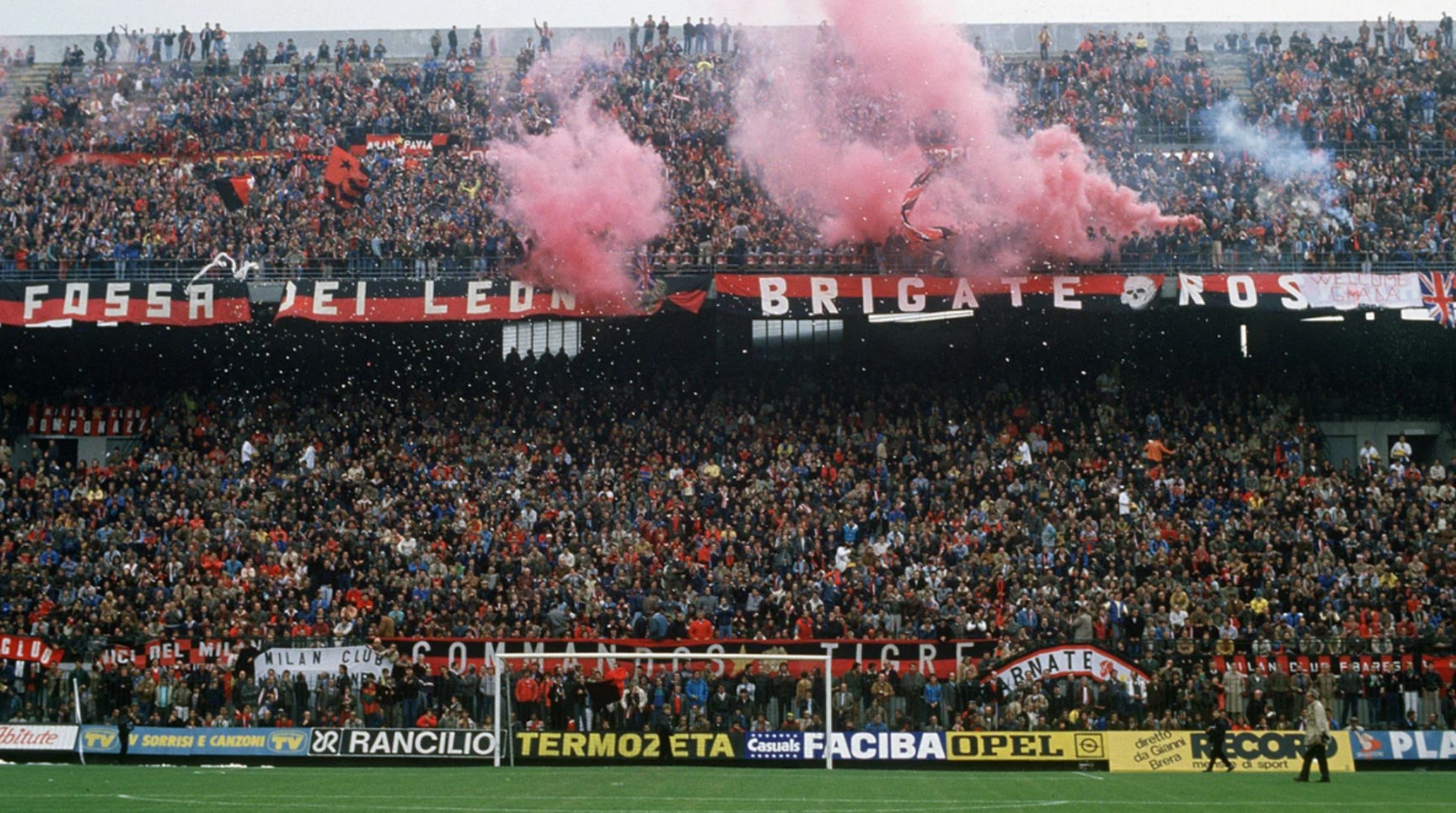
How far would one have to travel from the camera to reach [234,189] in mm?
42125

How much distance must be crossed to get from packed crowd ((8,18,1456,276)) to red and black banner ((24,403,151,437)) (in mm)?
4149

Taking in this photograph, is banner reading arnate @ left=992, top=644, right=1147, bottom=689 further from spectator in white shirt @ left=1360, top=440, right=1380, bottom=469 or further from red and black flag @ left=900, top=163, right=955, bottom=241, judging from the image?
red and black flag @ left=900, top=163, right=955, bottom=241

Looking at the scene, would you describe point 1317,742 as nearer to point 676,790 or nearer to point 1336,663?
point 1336,663

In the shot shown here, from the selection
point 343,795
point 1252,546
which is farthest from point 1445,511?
point 343,795

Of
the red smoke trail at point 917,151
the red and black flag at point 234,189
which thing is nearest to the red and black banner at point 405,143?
the red and black flag at point 234,189

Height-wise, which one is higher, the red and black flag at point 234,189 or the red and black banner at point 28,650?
the red and black flag at point 234,189

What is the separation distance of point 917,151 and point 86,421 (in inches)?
927

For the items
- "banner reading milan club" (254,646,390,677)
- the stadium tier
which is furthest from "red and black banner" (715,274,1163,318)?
"banner reading milan club" (254,646,390,677)

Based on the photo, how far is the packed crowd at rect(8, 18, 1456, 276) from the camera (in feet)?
128

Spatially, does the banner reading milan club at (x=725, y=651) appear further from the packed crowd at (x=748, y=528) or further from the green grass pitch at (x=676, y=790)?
the green grass pitch at (x=676, y=790)

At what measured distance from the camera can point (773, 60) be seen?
45000 mm

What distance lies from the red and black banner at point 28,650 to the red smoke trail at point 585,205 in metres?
13.8

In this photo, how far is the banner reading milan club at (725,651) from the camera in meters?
28.6

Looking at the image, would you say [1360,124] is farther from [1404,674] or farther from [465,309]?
[465,309]
